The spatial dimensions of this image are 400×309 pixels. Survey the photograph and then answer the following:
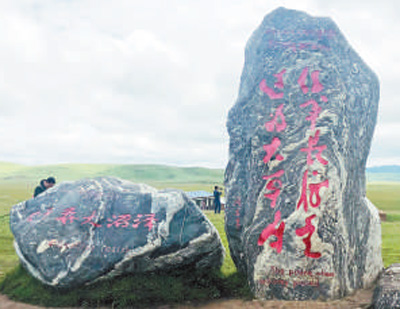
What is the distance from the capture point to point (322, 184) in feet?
22.7

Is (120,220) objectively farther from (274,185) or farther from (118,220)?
(274,185)

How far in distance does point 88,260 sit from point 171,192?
2.27 m

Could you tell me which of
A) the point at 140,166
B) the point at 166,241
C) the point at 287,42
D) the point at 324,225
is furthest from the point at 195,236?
the point at 140,166

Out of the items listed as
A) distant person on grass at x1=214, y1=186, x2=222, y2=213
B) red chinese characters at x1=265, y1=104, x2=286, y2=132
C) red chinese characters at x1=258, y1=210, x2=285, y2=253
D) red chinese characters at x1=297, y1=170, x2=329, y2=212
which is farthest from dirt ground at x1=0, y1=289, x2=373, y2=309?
distant person on grass at x1=214, y1=186, x2=222, y2=213

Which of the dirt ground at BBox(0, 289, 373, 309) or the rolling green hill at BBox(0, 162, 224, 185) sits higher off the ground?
the dirt ground at BBox(0, 289, 373, 309)

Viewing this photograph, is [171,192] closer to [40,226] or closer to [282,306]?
[40,226]

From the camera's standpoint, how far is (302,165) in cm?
711

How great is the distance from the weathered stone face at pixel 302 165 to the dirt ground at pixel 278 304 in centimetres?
15

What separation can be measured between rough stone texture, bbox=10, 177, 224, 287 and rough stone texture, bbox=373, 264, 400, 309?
10.2ft

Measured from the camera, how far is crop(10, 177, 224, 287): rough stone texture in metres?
7.02

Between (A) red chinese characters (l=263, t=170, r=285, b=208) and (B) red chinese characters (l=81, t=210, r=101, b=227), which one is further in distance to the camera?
(B) red chinese characters (l=81, t=210, r=101, b=227)

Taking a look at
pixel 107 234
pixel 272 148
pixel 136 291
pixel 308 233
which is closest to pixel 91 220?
pixel 107 234

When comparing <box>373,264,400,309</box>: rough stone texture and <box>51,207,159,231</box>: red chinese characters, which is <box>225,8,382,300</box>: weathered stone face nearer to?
<box>373,264,400,309</box>: rough stone texture

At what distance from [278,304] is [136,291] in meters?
2.59
